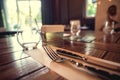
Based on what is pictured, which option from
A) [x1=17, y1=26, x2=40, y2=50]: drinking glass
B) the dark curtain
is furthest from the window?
[x1=17, y1=26, x2=40, y2=50]: drinking glass

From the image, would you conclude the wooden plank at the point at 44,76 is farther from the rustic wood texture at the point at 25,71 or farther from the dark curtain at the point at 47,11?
the dark curtain at the point at 47,11

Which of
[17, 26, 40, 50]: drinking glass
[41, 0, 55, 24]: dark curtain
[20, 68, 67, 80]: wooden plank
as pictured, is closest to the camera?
[20, 68, 67, 80]: wooden plank

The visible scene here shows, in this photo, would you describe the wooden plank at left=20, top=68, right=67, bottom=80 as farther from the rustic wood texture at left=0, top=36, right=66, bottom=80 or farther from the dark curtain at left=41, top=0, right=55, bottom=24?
the dark curtain at left=41, top=0, right=55, bottom=24

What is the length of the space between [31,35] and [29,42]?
0.07 metres

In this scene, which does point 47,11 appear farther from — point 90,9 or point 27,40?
point 27,40

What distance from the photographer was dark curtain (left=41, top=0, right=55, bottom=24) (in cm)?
545

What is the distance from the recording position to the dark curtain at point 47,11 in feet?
17.9

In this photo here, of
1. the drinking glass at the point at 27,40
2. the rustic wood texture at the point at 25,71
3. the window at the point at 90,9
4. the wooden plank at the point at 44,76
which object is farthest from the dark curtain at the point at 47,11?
the wooden plank at the point at 44,76

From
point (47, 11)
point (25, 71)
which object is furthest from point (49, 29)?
point (47, 11)

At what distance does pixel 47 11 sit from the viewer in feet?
18.1

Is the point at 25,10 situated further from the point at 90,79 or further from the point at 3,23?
the point at 90,79

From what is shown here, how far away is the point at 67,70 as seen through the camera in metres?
0.47

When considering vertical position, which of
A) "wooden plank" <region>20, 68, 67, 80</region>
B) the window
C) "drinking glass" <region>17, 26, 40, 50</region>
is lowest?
"wooden plank" <region>20, 68, 67, 80</region>

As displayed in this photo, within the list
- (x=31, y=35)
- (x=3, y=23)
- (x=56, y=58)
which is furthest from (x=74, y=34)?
(x=3, y=23)
